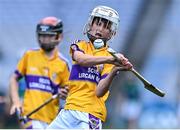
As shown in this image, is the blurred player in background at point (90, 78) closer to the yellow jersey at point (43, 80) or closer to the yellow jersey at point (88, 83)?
the yellow jersey at point (88, 83)

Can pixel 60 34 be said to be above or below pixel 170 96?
above

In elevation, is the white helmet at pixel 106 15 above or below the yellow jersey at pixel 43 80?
above

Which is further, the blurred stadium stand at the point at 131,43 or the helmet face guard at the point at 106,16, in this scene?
the blurred stadium stand at the point at 131,43

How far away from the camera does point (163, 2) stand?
17.2 m

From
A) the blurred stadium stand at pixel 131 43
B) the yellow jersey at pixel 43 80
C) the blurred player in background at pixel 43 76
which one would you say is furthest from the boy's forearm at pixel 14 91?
the blurred stadium stand at pixel 131 43

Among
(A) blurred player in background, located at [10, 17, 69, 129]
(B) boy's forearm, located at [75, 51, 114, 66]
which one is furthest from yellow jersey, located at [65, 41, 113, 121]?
(A) blurred player in background, located at [10, 17, 69, 129]

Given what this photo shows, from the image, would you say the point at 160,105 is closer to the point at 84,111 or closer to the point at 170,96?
the point at 170,96

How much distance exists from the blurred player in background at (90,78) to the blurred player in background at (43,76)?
189 centimetres

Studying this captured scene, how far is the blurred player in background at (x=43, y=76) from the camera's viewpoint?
890 cm

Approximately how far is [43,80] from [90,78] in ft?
7.06

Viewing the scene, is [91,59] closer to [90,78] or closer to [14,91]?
[90,78]

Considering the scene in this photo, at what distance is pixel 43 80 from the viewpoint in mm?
8953

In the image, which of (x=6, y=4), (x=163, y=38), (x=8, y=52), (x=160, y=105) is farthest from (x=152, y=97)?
(x=6, y=4)

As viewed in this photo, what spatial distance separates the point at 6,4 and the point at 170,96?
4.40 m
